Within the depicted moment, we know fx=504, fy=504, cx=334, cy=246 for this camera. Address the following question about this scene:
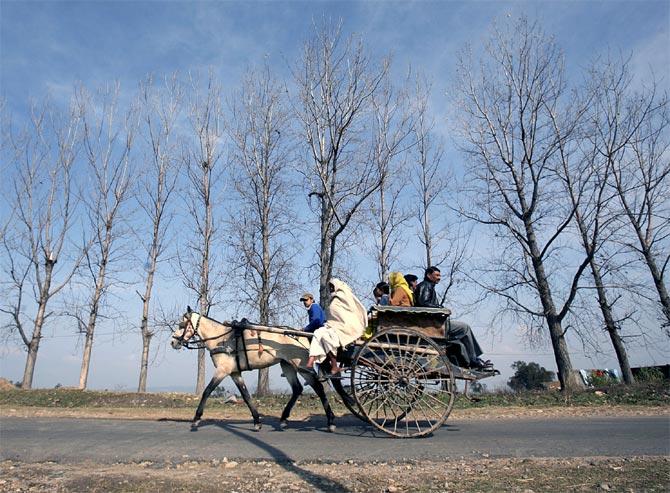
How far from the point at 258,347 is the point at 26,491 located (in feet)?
16.3

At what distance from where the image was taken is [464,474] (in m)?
6.09

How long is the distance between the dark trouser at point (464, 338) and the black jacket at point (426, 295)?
484 millimetres

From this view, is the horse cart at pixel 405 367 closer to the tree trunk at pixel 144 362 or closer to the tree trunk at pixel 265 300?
the tree trunk at pixel 265 300

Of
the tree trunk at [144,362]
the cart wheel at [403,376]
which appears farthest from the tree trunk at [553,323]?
the tree trunk at [144,362]

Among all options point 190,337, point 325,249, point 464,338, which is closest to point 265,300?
point 325,249

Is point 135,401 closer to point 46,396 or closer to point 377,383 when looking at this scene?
point 46,396

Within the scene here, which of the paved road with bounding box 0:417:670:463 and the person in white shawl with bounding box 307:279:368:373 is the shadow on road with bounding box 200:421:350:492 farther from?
the person in white shawl with bounding box 307:279:368:373

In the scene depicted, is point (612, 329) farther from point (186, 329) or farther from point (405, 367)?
point (186, 329)

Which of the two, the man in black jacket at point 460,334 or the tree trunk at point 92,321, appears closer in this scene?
the man in black jacket at point 460,334

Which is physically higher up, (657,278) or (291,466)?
(657,278)

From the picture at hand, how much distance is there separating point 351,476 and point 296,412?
7.59 m

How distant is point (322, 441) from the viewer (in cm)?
839

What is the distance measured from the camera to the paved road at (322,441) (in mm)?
7320

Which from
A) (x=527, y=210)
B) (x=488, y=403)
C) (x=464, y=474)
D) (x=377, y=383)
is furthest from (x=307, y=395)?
(x=464, y=474)
